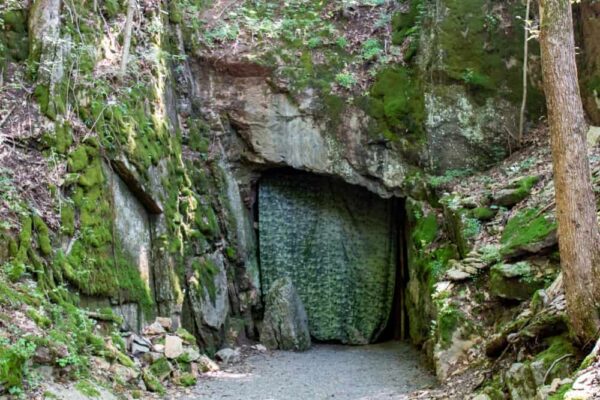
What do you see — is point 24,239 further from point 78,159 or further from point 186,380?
point 186,380

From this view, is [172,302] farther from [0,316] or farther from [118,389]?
[0,316]

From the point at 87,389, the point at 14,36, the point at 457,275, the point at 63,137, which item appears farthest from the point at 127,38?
the point at 457,275

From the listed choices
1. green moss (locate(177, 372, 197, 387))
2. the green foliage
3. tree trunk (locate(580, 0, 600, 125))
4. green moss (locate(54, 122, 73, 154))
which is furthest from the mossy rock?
the green foliage

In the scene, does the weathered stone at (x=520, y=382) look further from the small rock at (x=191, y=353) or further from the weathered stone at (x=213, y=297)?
the weathered stone at (x=213, y=297)

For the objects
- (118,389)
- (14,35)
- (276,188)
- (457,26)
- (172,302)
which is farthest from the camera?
(276,188)

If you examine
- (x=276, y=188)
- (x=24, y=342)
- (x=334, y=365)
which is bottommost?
(x=334, y=365)

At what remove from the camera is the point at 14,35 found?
8.16 meters

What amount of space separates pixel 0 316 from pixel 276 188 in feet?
27.4

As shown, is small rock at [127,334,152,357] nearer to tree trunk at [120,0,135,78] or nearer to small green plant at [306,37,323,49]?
tree trunk at [120,0,135,78]

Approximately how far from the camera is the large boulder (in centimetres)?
1170

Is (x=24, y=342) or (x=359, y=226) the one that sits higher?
(x=359, y=226)

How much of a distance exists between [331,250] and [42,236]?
7620 mm

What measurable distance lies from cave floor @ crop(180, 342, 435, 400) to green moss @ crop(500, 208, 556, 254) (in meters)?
2.18

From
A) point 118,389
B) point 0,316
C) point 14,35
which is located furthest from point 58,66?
point 118,389
